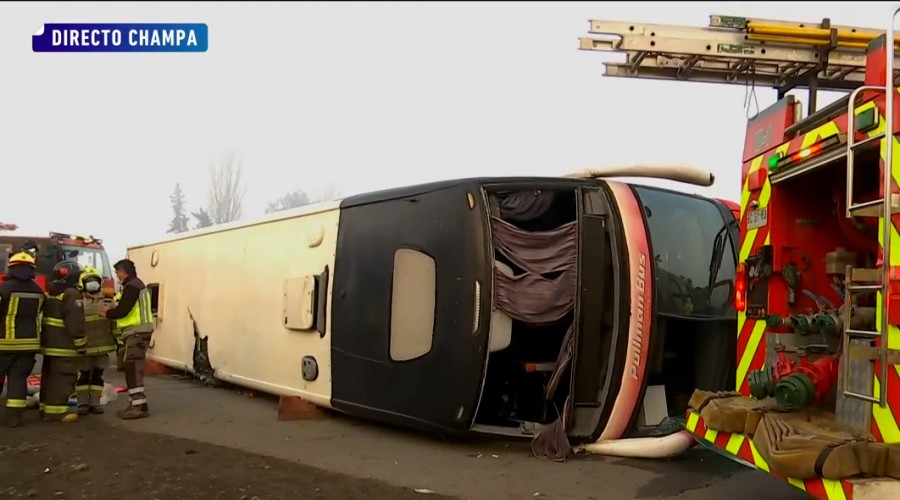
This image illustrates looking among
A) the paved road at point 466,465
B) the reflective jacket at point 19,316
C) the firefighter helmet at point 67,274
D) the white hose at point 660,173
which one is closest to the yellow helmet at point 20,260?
the reflective jacket at point 19,316

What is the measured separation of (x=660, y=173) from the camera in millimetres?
5836

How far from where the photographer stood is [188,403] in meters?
7.52

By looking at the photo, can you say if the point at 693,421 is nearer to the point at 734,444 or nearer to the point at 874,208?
the point at 734,444

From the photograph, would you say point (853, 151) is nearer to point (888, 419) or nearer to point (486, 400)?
point (888, 419)

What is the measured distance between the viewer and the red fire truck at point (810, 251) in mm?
2756

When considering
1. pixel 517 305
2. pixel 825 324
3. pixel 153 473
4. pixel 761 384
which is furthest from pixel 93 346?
pixel 825 324

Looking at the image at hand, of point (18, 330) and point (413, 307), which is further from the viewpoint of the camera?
point (18, 330)

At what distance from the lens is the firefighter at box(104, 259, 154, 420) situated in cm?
664

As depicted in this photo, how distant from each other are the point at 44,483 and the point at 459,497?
2.55m

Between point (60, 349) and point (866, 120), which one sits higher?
point (866, 120)

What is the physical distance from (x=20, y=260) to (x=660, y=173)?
568cm

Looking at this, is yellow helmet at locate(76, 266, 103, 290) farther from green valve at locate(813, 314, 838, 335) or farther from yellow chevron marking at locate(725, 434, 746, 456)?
green valve at locate(813, 314, 838, 335)

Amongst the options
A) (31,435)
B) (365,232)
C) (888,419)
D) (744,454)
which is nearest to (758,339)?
(744,454)

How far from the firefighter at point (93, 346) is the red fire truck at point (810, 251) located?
526 centimetres
